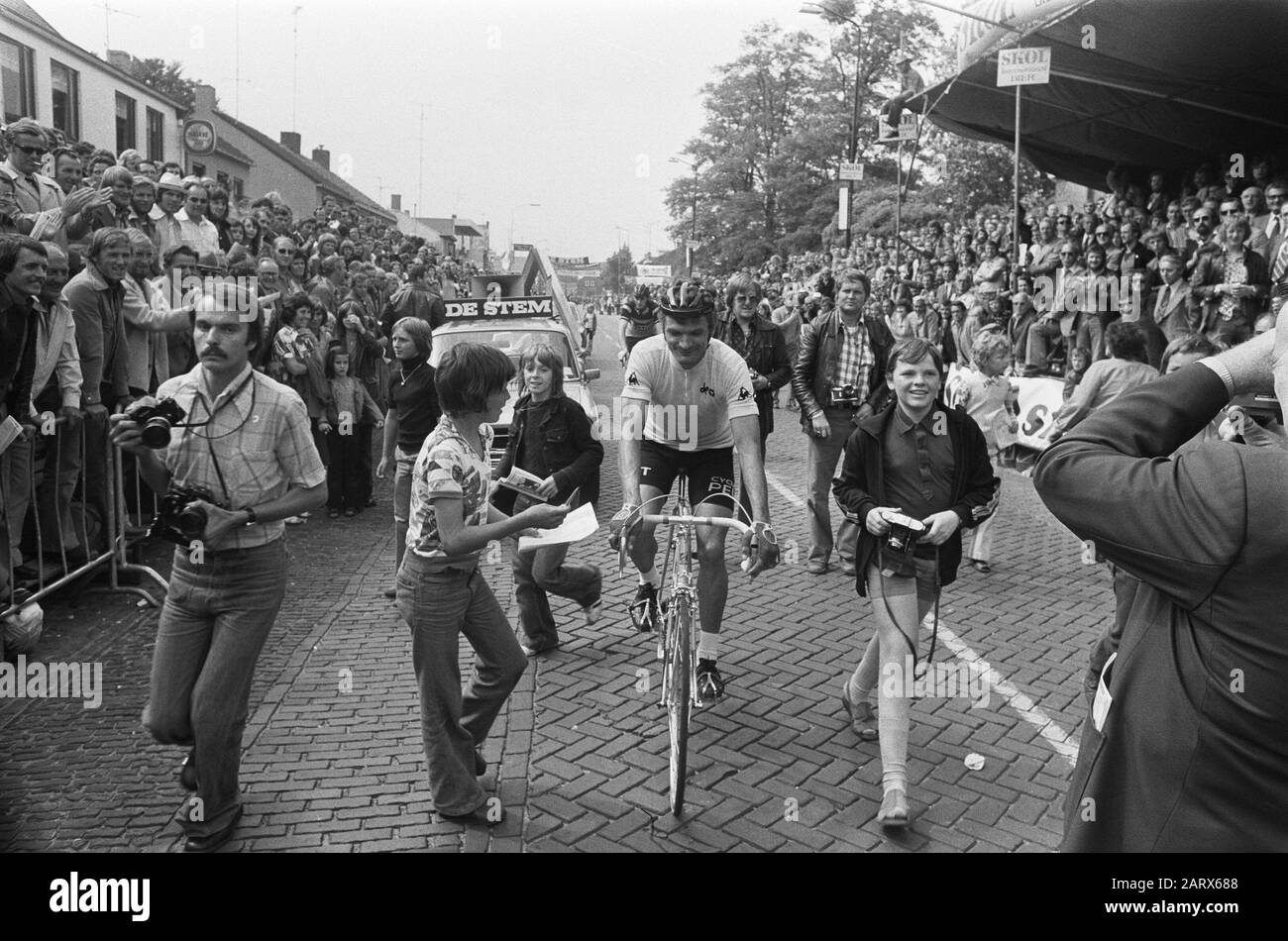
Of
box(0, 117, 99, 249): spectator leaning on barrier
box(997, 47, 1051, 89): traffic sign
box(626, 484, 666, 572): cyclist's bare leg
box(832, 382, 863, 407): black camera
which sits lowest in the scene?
box(626, 484, 666, 572): cyclist's bare leg

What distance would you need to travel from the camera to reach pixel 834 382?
27.6 feet

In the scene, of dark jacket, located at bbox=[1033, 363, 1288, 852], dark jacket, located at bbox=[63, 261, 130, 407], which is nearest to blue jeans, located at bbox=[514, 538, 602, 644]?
dark jacket, located at bbox=[63, 261, 130, 407]

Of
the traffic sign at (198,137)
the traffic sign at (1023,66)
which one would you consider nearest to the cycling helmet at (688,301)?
the traffic sign at (1023,66)

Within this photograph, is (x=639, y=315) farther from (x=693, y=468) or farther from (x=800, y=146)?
(x=800, y=146)

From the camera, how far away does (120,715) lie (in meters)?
5.36

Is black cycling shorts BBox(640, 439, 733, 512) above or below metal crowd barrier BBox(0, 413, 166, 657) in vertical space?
above

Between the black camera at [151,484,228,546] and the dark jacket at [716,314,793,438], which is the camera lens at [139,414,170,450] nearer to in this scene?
the black camera at [151,484,228,546]

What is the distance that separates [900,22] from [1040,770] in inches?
1759

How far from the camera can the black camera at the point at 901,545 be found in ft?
14.3

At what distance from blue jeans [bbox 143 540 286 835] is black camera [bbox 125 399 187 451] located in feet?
1.73

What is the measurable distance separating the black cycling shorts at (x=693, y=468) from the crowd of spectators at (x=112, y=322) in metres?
1.99

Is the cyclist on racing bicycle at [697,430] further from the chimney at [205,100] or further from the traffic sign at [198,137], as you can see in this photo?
the chimney at [205,100]

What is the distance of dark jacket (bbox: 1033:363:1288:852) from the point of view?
1833 millimetres
